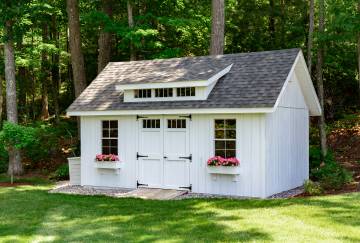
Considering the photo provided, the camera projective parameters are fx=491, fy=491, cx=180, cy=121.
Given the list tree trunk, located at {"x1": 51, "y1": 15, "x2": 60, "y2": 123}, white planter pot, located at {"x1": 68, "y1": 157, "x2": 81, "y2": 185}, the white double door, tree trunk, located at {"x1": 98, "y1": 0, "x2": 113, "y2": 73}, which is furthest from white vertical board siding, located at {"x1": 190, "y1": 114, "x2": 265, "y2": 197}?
tree trunk, located at {"x1": 51, "y1": 15, "x2": 60, "y2": 123}

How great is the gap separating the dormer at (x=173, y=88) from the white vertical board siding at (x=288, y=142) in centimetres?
186

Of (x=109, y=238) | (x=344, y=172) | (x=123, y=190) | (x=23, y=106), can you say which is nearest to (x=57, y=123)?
(x=23, y=106)

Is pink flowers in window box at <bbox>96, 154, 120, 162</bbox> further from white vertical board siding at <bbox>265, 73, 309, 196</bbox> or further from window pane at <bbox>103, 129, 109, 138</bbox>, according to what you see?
white vertical board siding at <bbox>265, 73, 309, 196</bbox>

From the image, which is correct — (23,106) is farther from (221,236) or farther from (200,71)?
(221,236)

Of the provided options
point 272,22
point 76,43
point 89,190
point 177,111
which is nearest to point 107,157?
point 89,190

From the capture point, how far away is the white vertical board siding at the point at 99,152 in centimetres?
1438

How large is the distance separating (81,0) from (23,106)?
727 centimetres

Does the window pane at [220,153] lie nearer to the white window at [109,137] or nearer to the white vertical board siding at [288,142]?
the white vertical board siding at [288,142]

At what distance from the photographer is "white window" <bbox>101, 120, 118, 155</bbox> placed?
48.2 feet

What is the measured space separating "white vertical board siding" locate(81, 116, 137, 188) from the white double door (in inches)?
10.9

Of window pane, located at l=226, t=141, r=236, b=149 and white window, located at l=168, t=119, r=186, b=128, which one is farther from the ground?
white window, located at l=168, t=119, r=186, b=128

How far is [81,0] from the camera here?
23953 millimetres

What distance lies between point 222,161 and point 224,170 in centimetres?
24

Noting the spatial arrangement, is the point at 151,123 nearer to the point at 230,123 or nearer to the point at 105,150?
the point at 105,150
